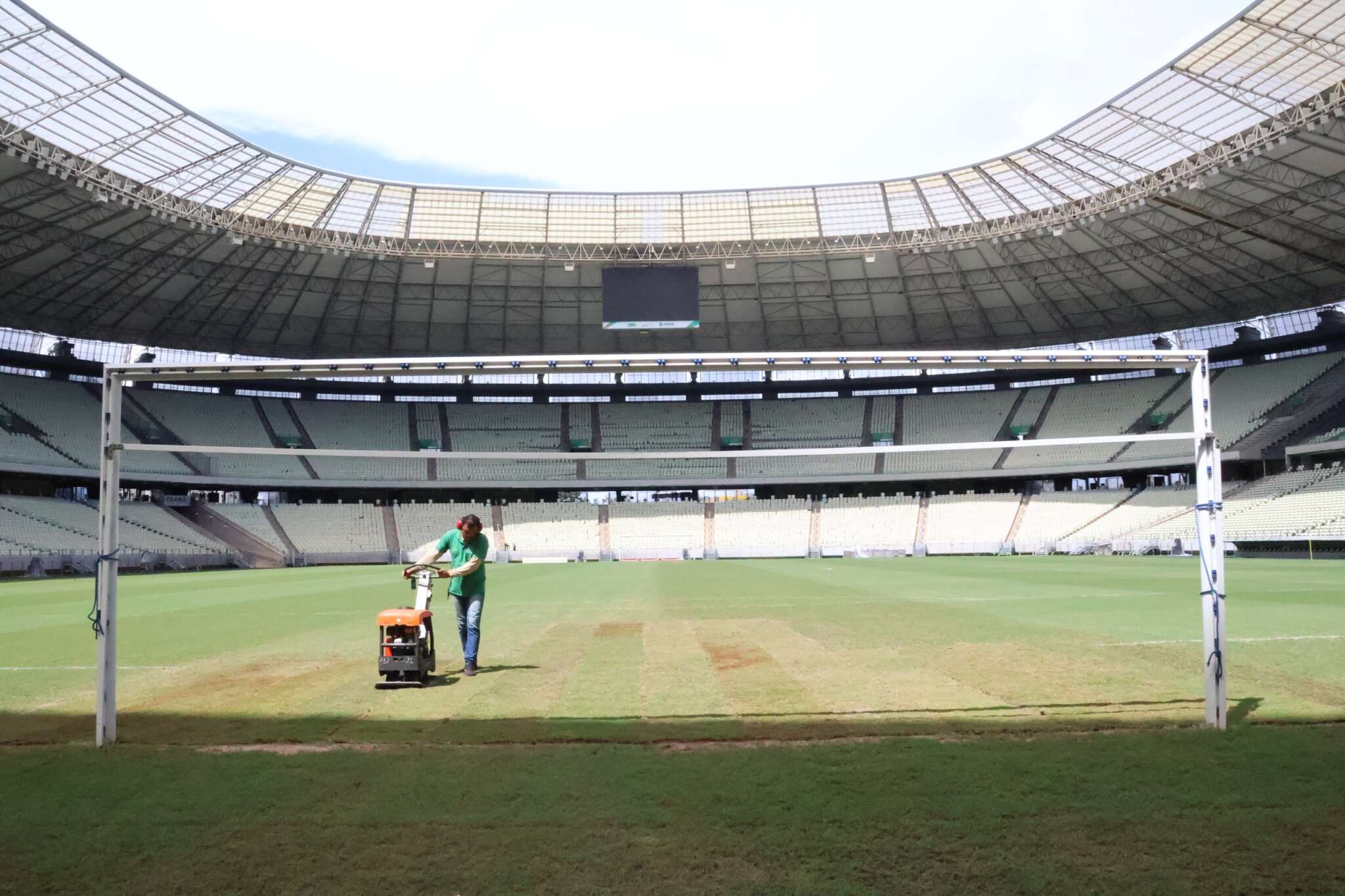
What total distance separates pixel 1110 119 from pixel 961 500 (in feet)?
110

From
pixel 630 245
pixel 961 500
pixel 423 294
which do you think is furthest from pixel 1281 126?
pixel 423 294

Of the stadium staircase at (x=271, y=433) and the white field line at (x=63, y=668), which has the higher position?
the stadium staircase at (x=271, y=433)

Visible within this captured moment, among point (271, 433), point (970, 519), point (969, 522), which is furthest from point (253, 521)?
point (970, 519)

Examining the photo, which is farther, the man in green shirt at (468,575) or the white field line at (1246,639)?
the white field line at (1246,639)

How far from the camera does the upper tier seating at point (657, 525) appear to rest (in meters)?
64.3

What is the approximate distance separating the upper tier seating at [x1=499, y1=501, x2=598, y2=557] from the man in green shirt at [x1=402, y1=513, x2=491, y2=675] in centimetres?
5292

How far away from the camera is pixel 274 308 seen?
2176 inches

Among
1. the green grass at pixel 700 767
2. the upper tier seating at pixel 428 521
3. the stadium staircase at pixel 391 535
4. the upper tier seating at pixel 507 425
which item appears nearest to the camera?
the green grass at pixel 700 767

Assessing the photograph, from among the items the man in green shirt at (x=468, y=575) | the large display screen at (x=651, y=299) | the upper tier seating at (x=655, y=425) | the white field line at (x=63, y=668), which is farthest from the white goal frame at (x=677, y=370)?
the upper tier seating at (x=655, y=425)

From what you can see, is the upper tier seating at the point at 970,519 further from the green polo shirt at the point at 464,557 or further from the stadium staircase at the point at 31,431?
the stadium staircase at the point at 31,431

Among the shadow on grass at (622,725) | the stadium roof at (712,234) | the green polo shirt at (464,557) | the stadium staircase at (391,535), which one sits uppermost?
the stadium roof at (712,234)

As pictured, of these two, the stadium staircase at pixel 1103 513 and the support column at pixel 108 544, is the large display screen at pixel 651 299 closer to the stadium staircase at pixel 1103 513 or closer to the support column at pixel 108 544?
the stadium staircase at pixel 1103 513

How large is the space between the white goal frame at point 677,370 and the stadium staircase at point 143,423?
5669cm

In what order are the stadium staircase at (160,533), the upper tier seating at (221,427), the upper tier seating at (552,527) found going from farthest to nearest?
1. the upper tier seating at (552,527)
2. the upper tier seating at (221,427)
3. the stadium staircase at (160,533)
